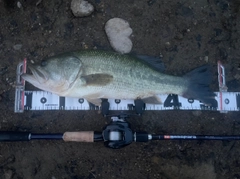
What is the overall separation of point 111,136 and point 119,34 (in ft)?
5.26

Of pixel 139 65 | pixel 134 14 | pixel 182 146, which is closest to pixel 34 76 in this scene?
pixel 139 65

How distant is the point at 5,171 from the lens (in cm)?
424

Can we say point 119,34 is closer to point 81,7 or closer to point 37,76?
point 81,7

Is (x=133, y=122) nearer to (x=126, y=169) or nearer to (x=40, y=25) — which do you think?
(x=126, y=169)

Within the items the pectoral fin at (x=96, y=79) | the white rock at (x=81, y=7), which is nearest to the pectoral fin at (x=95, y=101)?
the pectoral fin at (x=96, y=79)

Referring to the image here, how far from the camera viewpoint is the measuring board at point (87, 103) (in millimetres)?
4336

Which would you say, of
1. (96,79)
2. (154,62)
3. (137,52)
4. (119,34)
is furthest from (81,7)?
(154,62)

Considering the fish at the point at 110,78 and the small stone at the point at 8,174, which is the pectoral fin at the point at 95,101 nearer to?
the fish at the point at 110,78

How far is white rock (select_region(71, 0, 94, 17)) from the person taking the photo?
447cm

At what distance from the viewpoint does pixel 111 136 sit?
12.5ft

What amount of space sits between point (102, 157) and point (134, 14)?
2270 mm

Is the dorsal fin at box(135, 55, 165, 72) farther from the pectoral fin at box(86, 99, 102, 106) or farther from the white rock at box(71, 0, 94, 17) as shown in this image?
the white rock at box(71, 0, 94, 17)

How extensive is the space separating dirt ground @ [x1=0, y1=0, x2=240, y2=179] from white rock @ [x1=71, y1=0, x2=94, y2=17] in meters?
0.10

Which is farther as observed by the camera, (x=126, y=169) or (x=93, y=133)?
(x=126, y=169)
